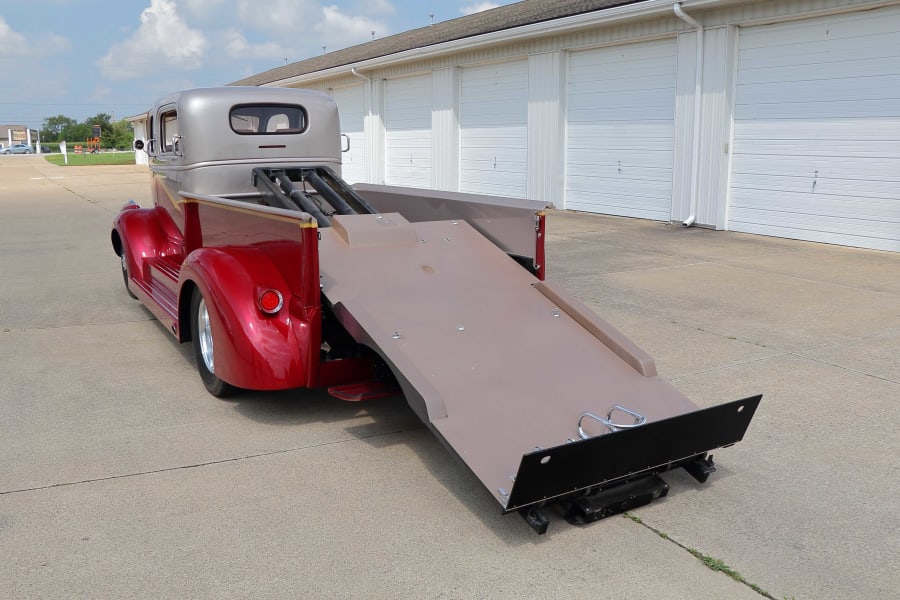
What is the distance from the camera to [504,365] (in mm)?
4059

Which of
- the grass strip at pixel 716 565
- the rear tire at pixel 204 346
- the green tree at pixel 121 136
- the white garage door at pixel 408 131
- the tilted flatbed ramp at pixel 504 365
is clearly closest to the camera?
the grass strip at pixel 716 565

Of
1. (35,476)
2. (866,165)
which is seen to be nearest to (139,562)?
(35,476)

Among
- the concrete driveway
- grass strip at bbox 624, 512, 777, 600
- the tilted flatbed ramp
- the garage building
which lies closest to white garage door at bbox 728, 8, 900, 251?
the garage building

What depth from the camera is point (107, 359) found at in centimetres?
587

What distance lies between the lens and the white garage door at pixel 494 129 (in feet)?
54.5

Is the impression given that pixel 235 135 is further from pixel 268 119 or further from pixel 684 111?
pixel 684 111

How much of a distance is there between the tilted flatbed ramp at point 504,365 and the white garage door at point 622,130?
903 cm

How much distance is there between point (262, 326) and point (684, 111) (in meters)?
10.2

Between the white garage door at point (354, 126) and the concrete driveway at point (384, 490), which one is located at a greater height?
the white garage door at point (354, 126)

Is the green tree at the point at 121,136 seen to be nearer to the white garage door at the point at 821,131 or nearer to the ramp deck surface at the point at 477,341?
the white garage door at the point at 821,131

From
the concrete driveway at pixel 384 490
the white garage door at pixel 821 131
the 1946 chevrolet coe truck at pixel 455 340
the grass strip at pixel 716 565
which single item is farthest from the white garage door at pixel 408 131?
the grass strip at pixel 716 565

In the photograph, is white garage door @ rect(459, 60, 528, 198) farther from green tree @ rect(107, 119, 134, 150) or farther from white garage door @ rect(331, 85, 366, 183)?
green tree @ rect(107, 119, 134, 150)

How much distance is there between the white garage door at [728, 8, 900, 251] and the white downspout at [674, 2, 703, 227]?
0.62 meters

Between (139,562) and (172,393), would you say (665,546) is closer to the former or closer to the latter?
(139,562)
